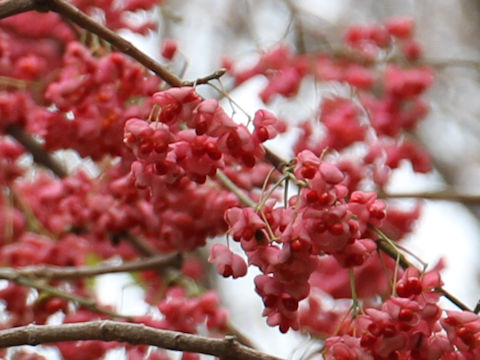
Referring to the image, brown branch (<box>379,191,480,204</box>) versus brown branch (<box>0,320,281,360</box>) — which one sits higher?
brown branch (<box>379,191,480,204</box>)

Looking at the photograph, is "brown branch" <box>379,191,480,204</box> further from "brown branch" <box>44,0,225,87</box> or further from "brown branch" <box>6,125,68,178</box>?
"brown branch" <box>44,0,225,87</box>

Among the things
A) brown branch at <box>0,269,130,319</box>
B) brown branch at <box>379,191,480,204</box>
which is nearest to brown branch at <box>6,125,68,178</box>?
brown branch at <box>0,269,130,319</box>

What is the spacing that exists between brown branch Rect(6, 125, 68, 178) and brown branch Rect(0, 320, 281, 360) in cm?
125

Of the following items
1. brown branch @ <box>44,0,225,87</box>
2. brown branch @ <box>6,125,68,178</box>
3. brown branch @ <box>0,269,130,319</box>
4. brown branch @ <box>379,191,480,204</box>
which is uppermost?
brown branch @ <box>6,125,68,178</box>

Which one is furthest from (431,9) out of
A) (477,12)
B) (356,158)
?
(356,158)

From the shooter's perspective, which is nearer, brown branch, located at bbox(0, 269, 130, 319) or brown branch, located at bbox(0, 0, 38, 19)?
brown branch, located at bbox(0, 0, 38, 19)

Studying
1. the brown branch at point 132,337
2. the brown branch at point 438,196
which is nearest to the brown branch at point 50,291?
the brown branch at point 132,337

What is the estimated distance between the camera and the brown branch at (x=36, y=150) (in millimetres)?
2686

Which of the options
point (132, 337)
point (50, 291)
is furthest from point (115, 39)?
point (50, 291)

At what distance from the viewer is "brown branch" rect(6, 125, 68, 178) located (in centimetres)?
269

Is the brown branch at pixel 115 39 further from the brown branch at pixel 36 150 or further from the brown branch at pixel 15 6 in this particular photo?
the brown branch at pixel 36 150

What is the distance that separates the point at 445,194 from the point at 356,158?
0.90 ft

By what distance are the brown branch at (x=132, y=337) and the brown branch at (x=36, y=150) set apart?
1.25 meters

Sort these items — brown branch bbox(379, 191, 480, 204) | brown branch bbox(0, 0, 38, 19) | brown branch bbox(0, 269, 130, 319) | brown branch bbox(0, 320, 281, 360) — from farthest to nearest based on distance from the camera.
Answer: brown branch bbox(379, 191, 480, 204), brown branch bbox(0, 269, 130, 319), brown branch bbox(0, 0, 38, 19), brown branch bbox(0, 320, 281, 360)
